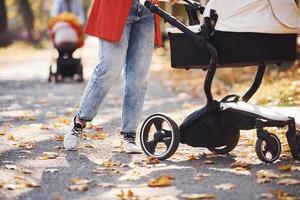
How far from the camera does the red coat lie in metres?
5.61

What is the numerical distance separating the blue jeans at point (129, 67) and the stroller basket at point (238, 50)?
39 cm

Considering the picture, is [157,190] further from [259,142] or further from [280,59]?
[280,59]

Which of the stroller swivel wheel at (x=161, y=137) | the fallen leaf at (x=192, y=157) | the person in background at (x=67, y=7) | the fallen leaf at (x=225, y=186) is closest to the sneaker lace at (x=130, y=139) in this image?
the stroller swivel wheel at (x=161, y=137)

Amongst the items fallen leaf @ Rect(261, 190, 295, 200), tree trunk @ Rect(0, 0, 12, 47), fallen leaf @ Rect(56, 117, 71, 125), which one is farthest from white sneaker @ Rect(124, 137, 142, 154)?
tree trunk @ Rect(0, 0, 12, 47)

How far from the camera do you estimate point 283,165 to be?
525cm

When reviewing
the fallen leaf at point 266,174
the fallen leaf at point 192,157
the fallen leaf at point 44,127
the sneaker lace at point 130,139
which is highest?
the sneaker lace at point 130,139

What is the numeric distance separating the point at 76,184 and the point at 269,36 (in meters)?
1.79

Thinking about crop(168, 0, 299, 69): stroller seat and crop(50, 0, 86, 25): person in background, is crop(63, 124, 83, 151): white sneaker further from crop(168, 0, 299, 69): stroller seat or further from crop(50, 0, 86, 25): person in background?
crop(50, 0, 86, 25): person in background

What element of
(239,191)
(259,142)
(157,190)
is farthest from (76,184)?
(259,142)

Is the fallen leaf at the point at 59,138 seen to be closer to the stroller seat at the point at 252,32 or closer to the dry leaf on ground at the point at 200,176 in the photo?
the stroller seat at the point at 252,32

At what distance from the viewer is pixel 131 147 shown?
5.97 m

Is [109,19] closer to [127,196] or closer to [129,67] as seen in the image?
[129,67]

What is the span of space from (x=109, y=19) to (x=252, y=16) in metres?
1.17

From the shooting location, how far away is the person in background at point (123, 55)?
5.66m
